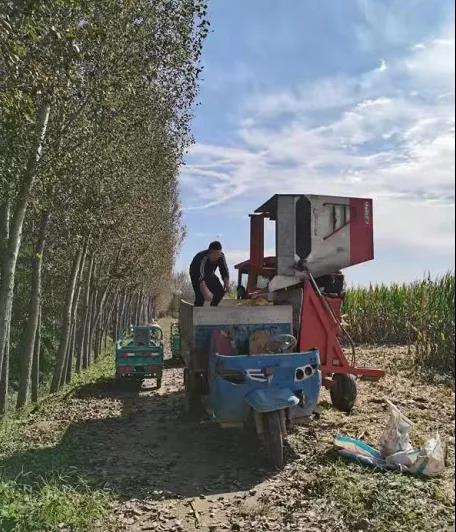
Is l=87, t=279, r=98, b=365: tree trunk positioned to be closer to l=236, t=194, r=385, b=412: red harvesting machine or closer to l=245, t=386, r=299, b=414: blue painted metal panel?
l=236, t=194, r=385, b=412: red harvesting machine

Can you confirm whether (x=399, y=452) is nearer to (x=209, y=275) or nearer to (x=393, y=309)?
(x=209, y=275)

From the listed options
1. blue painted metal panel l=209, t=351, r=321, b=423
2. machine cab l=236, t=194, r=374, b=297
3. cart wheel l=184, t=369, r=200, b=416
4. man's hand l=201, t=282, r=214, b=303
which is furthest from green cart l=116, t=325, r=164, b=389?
blue painted metal panel l=209, t=351, r=321, b=423

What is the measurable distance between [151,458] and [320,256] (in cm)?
410

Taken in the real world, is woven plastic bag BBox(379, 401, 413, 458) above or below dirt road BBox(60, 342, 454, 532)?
above

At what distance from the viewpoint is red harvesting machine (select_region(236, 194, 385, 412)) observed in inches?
357

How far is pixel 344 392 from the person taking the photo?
9.66 m

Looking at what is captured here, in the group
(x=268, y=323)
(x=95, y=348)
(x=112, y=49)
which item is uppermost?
(x=112, y=49)

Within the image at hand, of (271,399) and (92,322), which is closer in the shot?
(271,399)

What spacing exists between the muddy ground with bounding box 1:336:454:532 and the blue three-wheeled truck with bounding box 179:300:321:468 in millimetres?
578

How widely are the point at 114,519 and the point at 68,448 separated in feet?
9.56

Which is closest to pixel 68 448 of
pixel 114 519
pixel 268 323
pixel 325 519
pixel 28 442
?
pixel 28 442

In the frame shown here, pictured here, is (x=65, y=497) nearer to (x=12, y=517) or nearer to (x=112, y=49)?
(x=12, y=517)

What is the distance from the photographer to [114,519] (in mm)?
5824

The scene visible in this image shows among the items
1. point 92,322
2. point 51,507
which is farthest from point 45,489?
point 92,322
